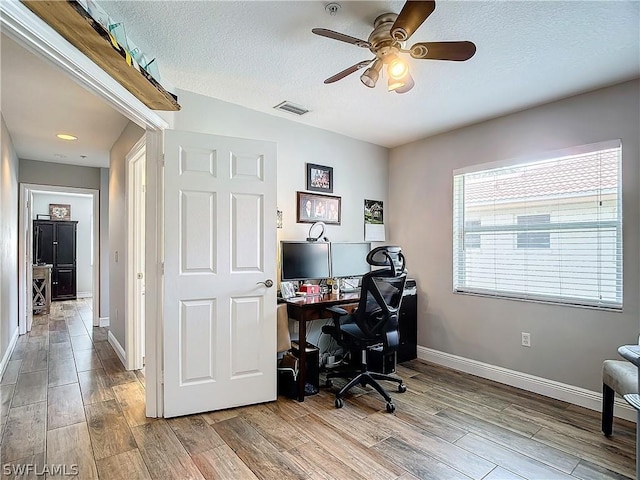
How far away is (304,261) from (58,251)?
721cm

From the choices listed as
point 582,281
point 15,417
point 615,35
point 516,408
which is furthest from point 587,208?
point 15,417

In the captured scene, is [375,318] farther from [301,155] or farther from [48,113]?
[48,113]

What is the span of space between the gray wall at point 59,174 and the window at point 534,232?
19.4ft

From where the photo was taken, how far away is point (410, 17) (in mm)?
1565

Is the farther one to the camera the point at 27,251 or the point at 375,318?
the point at 27,251

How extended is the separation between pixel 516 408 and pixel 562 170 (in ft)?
6.40

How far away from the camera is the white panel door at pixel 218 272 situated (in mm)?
2463

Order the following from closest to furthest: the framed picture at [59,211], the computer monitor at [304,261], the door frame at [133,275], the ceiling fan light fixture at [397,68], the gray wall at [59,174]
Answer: the ceiling fan light fixture at [397,68] → the computer monitor at [304,261] → the door frame at [133,275] → the gray wall at [59,174] → the framed picture at [59,211]

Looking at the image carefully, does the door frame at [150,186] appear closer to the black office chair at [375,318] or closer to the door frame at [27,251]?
the black office chair at [375,318]

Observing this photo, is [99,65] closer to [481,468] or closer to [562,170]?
[481,468]

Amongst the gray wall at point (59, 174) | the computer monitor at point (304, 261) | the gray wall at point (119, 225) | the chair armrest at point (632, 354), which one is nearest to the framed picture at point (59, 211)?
the gray wall at point (59, 174)

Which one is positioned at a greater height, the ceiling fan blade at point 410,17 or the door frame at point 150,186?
the ceiling fan blade at point 410,17

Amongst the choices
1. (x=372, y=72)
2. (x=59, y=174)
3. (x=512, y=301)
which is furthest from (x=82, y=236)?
(x=512, y=301)

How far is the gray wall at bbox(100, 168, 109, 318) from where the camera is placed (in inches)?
208
